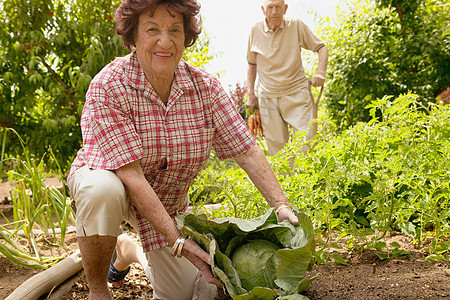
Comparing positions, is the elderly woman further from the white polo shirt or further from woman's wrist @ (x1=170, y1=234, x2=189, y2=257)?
the white polo shirt

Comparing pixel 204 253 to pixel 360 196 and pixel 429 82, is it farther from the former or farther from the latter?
pixel 429 82

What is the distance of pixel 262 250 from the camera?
1605 mm

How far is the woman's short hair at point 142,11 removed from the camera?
5.76 feet

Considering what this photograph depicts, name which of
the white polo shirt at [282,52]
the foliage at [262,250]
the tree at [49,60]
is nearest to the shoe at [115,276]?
the foliage at [262,250]

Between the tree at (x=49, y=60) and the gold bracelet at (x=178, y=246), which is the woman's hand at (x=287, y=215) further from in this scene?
the tree at (x=49, y=60)

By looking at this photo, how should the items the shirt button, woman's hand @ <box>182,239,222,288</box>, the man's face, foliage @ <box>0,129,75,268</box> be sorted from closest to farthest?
woman's hand @ <box>182,239,222,288</box>, the shirt button, foliage @ <box>0,129,75,268</box>, the man's face

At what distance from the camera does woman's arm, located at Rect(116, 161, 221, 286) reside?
63.9 inches

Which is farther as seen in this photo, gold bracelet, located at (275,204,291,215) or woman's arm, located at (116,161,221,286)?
gold bracelet, located at (275,204,291,215)

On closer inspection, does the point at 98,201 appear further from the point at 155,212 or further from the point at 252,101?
the point at 252,101

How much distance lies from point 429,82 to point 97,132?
5.32m

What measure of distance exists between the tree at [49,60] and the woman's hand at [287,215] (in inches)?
125

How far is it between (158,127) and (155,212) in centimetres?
39

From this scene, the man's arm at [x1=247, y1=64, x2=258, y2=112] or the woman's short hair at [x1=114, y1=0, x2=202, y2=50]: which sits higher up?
the woman's short hair at [x1=114, y1=0, x2=202, y2=50]

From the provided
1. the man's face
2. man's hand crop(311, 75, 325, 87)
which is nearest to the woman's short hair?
the man's face
